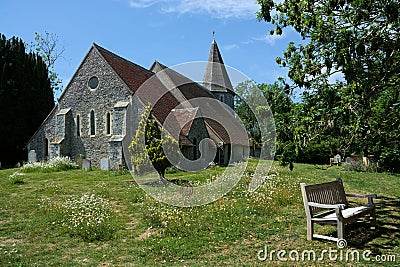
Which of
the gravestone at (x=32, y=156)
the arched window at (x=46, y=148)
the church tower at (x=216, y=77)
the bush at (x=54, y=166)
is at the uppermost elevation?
the church tower at (x=216, y=77)

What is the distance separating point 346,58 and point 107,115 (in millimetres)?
21612

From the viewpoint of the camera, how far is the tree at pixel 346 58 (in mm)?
7027

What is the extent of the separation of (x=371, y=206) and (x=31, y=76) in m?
33.3

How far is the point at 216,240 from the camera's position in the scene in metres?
7.27

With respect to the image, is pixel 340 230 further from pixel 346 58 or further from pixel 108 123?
pixel 108 123

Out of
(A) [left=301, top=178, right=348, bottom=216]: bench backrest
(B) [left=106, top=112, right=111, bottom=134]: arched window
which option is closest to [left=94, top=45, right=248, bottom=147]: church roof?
(B) [left=106, top=112, right=111, bottom=134]: arched window

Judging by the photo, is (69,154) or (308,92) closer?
(308,92)

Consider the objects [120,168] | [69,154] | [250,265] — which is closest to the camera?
[250,265]

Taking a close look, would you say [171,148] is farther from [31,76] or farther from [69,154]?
[31,76]

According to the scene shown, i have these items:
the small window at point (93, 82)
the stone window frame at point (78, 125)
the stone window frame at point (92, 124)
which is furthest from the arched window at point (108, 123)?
the stone window frame at point (78, 125)

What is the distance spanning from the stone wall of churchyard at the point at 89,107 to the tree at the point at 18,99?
12.3ft

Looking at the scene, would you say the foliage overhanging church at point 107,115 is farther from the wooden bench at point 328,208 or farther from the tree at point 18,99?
the wooden bench at point 328,208

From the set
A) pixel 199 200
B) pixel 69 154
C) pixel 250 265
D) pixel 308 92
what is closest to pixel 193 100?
pixel 69 154

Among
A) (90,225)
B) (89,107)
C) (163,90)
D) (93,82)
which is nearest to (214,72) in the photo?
(163,90)
